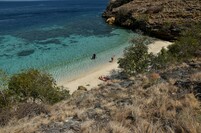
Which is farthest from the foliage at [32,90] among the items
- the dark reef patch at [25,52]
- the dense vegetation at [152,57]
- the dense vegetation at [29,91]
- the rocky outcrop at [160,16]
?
the rocky outcrop at [160,16]

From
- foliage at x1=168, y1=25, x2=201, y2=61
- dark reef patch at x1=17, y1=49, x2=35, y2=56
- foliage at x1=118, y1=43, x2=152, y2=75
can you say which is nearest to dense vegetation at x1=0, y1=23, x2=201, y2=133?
foliage at x1=168, y1=25, x2=201, y2=61

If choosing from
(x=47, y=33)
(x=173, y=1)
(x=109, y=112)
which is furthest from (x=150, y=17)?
(x=109, y=112)

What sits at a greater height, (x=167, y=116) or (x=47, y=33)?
(x=167, y=116)

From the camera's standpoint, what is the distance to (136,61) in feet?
89.9

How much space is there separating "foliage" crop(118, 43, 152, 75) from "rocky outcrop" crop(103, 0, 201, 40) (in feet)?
70.8

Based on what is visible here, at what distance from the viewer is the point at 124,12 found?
66.8 meters

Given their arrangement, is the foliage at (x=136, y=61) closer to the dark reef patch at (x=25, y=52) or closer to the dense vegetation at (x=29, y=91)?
the dense vegetation at (x=29, y=91)

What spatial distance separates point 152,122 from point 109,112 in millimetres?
2414

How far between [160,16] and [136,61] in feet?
105

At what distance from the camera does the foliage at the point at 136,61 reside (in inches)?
1042

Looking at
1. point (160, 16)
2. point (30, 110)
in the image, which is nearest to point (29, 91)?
point (30, 110)

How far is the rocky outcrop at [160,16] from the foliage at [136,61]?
2158 cm

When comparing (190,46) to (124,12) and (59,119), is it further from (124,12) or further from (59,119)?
(124,12)

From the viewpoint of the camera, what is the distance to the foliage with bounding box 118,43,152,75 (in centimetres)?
2646
